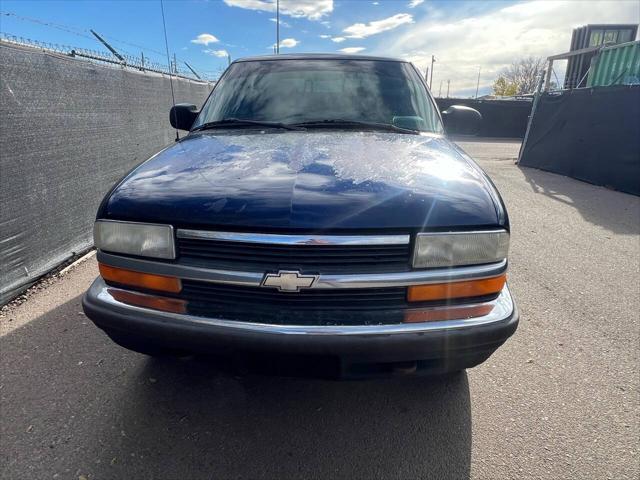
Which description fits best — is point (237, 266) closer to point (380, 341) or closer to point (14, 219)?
point (380, 341)

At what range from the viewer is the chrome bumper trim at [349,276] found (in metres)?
1.62

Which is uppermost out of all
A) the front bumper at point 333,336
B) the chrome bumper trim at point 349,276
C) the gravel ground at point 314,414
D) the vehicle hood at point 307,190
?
the vehicle hood at point 307,190

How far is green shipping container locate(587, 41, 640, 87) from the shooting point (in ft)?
32.4

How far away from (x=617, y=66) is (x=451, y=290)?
12.6m

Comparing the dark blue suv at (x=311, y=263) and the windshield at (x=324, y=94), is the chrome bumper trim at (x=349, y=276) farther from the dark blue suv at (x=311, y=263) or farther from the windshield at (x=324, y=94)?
the windshield at (x=324, y=94)

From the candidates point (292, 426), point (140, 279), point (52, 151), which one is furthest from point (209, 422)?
point (52, 151)

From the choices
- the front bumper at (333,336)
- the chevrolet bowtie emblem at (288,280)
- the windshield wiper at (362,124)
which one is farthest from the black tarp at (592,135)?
the chevrolet bowtie emblem at (288,280)

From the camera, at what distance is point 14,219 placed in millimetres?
3246

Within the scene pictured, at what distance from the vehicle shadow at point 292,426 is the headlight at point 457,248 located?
95 cm

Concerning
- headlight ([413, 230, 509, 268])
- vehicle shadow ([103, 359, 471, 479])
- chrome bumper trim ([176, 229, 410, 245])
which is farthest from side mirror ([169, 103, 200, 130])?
headlight ([413, 230, 509, 268])

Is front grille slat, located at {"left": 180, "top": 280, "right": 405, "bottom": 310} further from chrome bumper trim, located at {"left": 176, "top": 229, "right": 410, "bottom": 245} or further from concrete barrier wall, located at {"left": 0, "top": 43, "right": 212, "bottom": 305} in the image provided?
concrete barrier wall, located at {"left": 0, "top": 43, "right": 212, "bottom": 305}

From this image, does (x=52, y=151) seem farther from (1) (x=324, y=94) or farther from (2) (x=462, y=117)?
(2) (x=462, y=117)

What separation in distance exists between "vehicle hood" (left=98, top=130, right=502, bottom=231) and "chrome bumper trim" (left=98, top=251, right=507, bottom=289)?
190mm

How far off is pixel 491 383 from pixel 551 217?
4642 millimetres
